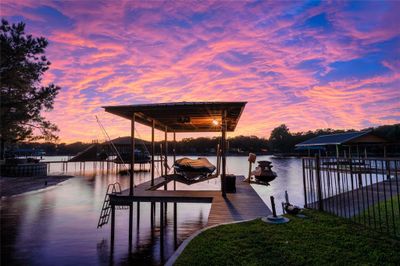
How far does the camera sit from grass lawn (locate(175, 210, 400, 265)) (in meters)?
3.94

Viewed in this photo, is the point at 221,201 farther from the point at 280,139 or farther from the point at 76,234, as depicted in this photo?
the point at 280,139

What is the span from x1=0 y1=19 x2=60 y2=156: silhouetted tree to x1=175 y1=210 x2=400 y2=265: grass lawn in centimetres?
1958

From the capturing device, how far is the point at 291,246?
4.52m

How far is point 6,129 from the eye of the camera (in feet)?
61.7

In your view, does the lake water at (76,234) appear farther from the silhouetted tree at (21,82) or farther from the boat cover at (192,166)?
the silhouetted tree at (21,82)

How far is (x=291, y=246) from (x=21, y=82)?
21.6 meters

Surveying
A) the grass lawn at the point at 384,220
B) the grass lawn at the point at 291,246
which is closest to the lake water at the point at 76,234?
the grass lawn at the point at 291,246

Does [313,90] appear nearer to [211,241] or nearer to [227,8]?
[227,8]

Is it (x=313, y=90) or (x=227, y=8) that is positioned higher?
(x=227, y=8)

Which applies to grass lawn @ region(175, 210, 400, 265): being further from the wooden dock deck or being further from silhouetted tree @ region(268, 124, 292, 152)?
silhouetted tree @ region(268, 124, 292, 152)

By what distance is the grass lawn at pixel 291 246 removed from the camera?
12.9ft

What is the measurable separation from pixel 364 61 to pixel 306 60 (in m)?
3.63

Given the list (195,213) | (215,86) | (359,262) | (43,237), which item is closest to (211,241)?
(359,262)

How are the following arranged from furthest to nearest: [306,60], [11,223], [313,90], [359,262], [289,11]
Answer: [313,90] → [306,60] → [11,223] → [289,11] → [359,262]
